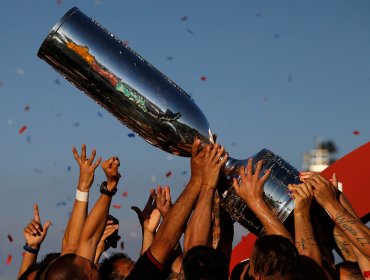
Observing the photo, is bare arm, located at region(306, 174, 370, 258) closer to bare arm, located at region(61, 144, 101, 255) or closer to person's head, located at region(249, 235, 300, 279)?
person's head, located at region(249, 235, 300, 279)

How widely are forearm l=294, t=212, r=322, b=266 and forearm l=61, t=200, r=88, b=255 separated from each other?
5.25 ft

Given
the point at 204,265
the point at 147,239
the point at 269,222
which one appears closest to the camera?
the point at 204,265

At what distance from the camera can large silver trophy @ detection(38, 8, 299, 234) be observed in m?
6.40

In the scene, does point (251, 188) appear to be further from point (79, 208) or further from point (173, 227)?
point (79, 208)

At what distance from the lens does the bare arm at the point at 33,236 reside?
Result: 7172 millimetres

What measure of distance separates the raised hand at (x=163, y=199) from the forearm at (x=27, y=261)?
1.19 meters

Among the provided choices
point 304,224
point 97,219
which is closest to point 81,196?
point 97,219

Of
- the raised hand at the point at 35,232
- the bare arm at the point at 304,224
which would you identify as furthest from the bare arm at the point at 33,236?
the bare arm at the point at 304,224

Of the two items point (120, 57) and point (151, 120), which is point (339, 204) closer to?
point (151, 120)

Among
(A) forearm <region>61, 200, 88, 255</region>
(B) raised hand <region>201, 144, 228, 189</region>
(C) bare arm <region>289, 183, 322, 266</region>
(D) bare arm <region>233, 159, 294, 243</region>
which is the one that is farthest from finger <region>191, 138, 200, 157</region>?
(A) forearm <region>61, 200, 88, 255</region>

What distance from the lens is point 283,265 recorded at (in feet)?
15.8

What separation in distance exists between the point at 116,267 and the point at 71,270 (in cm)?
152

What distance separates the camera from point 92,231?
20.4 feet

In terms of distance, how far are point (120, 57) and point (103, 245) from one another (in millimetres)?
1561
